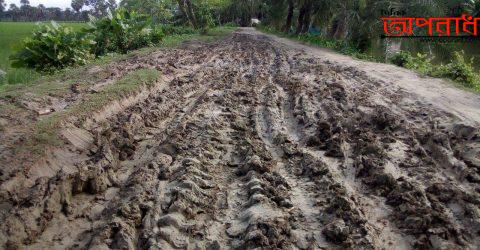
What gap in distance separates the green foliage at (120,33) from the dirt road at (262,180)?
8265 mm

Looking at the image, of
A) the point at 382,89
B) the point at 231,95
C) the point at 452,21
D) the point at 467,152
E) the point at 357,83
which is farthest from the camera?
the point at 452,21

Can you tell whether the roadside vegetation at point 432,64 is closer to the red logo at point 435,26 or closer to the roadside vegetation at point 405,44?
the roadside vegetation at point 405,44

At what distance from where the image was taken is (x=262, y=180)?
14.1 ft

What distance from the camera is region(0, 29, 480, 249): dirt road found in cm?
343

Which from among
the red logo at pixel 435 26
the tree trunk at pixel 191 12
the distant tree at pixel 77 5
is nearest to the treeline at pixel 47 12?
the distant tree at pixel 77 5

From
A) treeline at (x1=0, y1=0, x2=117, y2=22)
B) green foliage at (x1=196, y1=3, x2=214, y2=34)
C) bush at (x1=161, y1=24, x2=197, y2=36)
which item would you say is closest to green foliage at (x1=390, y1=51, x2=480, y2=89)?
green foliage at (x1=196, y1=3, x2=214, y2=34)

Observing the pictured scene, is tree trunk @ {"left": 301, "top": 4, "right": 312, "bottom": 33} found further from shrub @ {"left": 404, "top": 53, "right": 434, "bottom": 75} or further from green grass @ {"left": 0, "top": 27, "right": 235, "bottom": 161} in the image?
green grass @ {"left": 0, "top": 27, "right": 235, "bottom": 161}

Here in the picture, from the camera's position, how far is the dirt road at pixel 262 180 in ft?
11.3

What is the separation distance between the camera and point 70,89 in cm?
751

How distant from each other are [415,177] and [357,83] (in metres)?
5.18

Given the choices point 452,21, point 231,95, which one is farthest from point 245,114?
point 452,21

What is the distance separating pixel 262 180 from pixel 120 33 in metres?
12.8

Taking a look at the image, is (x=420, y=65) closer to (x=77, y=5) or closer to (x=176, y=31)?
(x=176, y=31)

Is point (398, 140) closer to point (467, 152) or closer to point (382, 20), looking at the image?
point (467, 152)
